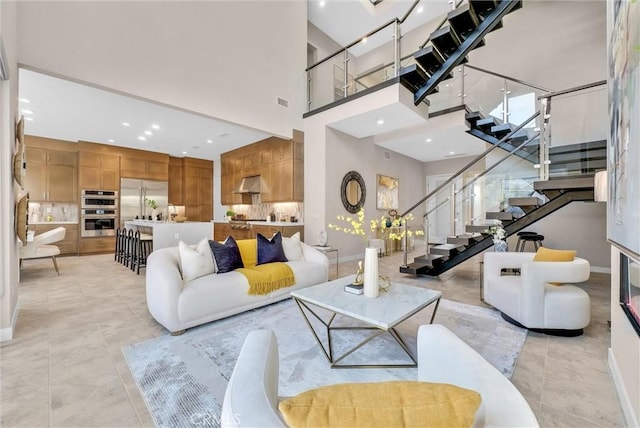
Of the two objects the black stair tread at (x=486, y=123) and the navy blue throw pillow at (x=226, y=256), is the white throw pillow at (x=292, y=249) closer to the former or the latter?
the navy blue throw pillow at (x=226, y=256)

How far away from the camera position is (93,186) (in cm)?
705

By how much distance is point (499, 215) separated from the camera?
4199 millimetres

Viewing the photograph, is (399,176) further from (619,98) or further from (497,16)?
(619,98)

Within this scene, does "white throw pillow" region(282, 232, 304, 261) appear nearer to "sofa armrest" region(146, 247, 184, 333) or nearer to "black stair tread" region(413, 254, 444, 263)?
"sofa armrest" region(146, 247, 184, 333)

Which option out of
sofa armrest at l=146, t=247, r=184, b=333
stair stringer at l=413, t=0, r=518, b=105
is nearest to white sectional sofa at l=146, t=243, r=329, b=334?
sofa armrest at l=146, t=247, r=184, b=333

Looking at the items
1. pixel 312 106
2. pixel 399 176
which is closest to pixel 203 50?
pixel 312 106

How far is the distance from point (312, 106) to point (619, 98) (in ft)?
19.5

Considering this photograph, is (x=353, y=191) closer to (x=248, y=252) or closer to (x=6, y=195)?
(x=248, y=252)

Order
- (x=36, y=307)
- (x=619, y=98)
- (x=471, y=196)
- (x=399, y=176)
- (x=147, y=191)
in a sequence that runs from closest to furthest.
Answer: (x=619, y=98) < (x=36, y=307) < (x=471, y=196) < (x=147, y=191) < (x=399, y=176)

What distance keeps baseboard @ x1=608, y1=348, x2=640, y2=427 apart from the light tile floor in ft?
0.12

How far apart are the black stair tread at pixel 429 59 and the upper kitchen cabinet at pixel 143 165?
24.9 feet

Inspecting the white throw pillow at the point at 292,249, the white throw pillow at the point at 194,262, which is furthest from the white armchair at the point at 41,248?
the white throw pillow at the point at 292,249

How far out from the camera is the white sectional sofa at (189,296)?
2.54 m

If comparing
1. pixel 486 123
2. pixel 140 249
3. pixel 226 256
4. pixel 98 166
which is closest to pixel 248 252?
pixel 226 256
